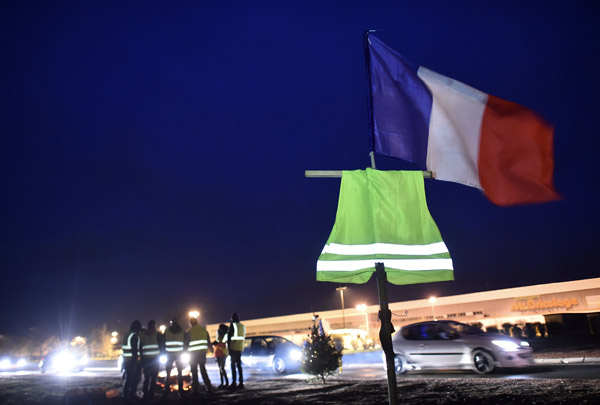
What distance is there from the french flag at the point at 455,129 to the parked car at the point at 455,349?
8.02m

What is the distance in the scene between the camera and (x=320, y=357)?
466 inches

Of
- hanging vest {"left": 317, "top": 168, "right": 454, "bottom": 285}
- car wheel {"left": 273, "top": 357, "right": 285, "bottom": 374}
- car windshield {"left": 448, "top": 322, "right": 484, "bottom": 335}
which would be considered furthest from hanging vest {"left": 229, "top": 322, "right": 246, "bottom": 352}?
hanging vest {"left": 317, "top": 168, "right": 454, "bottom": 285}

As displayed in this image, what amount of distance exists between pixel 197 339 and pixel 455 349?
7207mm

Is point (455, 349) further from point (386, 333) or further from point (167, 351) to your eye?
point (386, 333)

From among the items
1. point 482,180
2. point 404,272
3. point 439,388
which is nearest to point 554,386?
point 439,388

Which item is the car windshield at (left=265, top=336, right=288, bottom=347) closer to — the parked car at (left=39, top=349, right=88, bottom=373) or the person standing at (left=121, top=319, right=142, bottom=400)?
the person standing at (left=121, top=319, right=142, bottom=400)

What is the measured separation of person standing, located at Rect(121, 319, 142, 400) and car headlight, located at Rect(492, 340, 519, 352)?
9590mm

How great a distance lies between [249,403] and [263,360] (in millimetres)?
9581

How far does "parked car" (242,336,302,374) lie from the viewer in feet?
55.8

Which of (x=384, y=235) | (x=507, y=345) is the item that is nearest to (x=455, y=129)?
(x=384, y=235)

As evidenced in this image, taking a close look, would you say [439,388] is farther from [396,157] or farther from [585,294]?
[585,294]

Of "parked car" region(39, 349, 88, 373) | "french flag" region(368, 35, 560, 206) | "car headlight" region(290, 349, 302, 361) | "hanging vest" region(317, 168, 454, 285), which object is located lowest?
"parked car" region(39, 349, 88, 373)

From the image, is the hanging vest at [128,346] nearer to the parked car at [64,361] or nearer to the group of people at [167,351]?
the group of people at [167,351]

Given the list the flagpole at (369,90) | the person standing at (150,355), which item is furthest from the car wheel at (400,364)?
the flagpole at (369,90)
